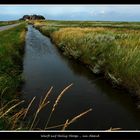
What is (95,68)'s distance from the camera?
9.65 m

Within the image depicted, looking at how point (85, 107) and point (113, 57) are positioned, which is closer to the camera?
point (85, 107)
